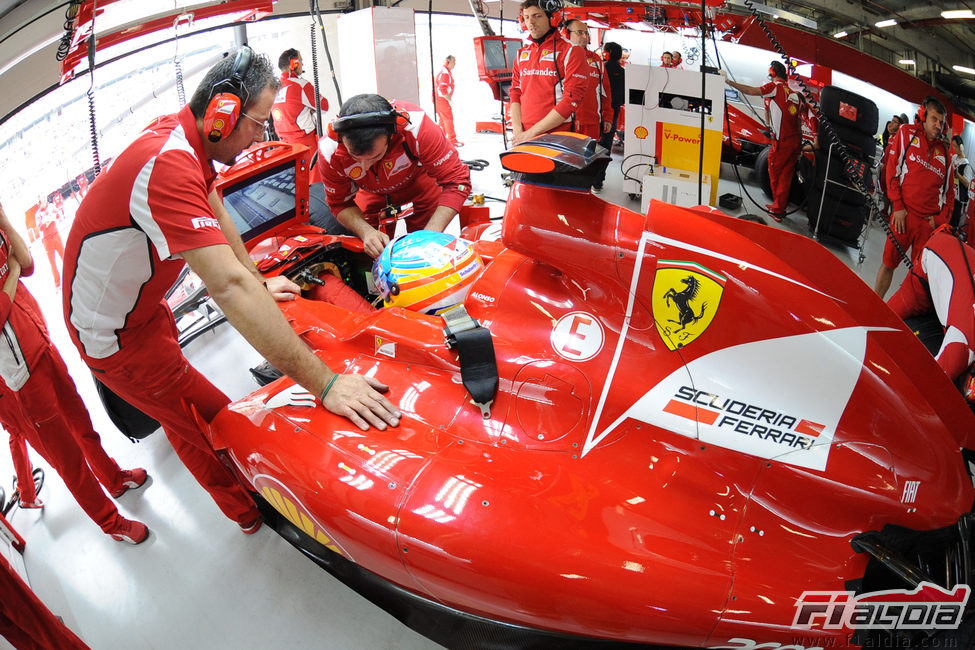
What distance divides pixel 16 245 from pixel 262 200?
113 cm

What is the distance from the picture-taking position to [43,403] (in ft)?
7.48

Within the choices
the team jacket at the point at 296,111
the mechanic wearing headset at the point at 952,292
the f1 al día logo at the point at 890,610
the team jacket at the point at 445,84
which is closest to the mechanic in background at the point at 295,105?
the team jacket at the point at 296,111

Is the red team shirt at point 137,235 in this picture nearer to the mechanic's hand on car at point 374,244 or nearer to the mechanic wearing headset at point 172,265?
the mechanic wearing headset at point 172,265

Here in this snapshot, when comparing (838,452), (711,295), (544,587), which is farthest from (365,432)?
(838,452)

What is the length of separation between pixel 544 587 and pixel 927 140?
2315mm

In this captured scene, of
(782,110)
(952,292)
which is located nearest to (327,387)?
(952,292)

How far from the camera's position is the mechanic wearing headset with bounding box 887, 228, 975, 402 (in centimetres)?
209

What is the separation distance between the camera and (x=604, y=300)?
6.13 ft

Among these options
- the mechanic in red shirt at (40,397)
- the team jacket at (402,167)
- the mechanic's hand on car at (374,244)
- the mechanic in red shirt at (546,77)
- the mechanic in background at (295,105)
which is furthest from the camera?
the mechanic in background at (295,105)

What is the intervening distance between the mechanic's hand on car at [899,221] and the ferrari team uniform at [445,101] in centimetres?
599

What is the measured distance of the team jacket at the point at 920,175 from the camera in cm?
242

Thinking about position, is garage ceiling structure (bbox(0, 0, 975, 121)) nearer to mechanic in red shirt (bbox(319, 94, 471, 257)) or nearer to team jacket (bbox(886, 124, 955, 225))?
team jacket (bbox(886, 124, 955, 225))

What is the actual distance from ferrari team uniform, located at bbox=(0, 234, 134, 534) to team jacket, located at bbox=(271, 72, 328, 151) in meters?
3.98

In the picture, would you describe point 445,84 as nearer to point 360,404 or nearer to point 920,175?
point 920,175
